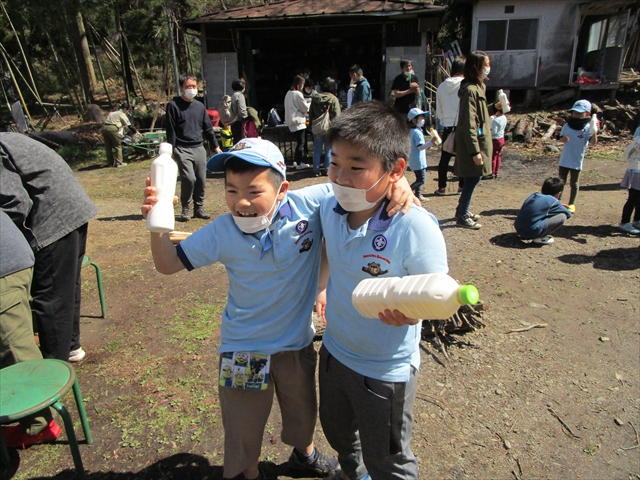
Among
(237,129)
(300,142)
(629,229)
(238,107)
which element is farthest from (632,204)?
(237,129)

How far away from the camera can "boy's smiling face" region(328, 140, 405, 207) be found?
5.49 feet

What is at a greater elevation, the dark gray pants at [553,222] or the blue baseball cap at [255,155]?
the blue baseball cap at [255,155]

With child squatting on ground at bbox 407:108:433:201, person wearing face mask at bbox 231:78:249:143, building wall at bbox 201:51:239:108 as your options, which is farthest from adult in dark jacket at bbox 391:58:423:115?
building wall at bbox 201:51:239:108

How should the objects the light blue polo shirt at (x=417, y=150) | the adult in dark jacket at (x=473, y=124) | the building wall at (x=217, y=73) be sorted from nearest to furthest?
the adult in dark jacket at (x=473, y=124) < the light blue polo shirt at (x=417, y=150) < the building wall at (x=217, y=73)

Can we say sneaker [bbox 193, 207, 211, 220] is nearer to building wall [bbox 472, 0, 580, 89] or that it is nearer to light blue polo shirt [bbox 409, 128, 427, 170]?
light blue polo shirt [bbox 409, 128, 427, 170]

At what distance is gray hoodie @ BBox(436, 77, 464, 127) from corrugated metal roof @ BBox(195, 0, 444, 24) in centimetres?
675

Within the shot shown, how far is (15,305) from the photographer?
8.30 feet

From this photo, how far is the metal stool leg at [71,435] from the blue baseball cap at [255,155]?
1367mm

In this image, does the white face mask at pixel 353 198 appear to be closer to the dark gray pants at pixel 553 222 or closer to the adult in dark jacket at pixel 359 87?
the dark gray pants at pixel 553 222

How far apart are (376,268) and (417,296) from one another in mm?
329

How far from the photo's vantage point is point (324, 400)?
6.64 feet

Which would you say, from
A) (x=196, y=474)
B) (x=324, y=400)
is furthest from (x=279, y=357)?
(x=196, y=474)

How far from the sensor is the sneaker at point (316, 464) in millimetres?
2389

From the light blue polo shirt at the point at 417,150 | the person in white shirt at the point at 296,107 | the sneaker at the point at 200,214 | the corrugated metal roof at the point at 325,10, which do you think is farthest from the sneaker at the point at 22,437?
the corrugated metal roof at the point at 325,10
